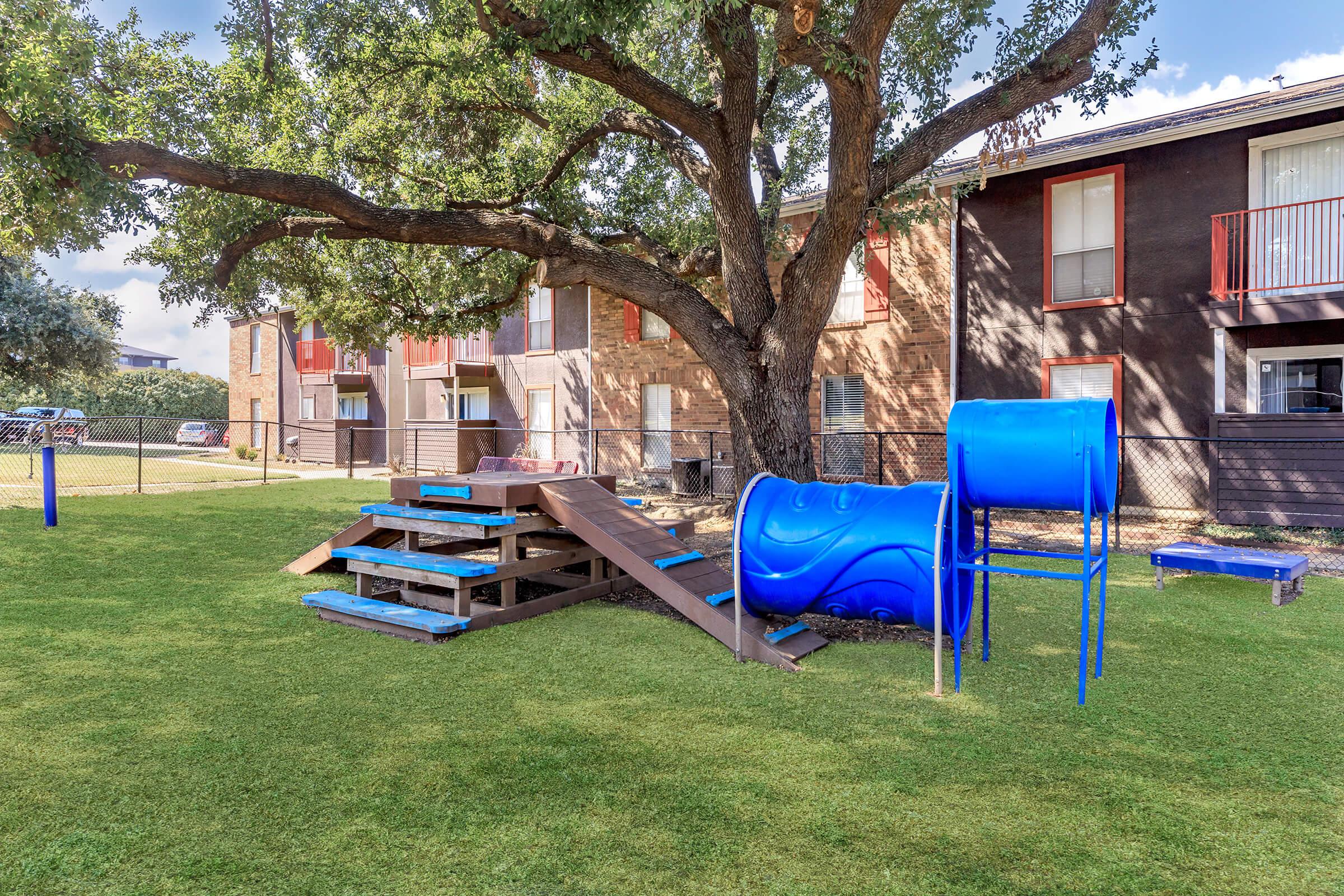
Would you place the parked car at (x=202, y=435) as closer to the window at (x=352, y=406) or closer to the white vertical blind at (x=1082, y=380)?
the window at (x=352, y=406)

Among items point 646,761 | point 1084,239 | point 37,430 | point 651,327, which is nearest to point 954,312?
point 1084,239

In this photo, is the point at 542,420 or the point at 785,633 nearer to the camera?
the point at 785,633

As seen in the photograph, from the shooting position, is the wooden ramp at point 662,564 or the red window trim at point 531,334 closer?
the wooden ramp at point 662,564

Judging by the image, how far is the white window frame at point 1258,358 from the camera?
12.2m

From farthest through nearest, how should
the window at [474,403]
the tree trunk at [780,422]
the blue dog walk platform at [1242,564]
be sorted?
the window at [474,403]
the tree trunk at [780,422]
the blue dog walk platform at [1242,564]

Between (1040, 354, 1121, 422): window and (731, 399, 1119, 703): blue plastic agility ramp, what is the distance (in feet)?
32.8

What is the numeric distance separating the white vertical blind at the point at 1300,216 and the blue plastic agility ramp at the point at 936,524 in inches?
406

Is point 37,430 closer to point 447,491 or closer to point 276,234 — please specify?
point 276,234

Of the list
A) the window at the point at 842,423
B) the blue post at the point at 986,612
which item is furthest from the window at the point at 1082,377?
the blue post at the point at 986,612

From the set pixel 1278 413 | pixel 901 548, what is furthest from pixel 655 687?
pixel 1278 413

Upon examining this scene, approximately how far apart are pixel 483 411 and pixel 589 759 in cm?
2202

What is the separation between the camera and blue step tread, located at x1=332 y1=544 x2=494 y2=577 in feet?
20.0

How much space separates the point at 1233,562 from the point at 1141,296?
7.73 m

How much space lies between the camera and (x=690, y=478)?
55.4 feet
